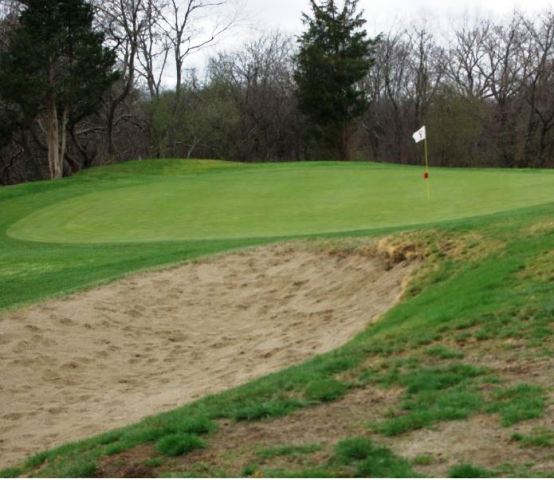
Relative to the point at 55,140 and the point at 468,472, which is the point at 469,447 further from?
the point at 55,140

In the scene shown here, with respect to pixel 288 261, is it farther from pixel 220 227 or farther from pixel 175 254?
pixel 220 227

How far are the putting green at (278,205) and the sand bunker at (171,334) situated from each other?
3094 millimetres

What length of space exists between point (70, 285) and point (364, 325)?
640 cm

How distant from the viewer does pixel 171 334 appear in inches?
454

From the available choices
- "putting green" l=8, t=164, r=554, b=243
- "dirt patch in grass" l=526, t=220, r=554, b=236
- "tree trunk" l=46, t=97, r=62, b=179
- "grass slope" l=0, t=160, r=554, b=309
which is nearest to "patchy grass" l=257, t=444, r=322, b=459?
"dirt patch in grass" l=526, t=220, r=554, b=236

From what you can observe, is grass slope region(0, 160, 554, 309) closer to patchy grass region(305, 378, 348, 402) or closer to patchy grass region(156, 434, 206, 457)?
patchy grass region(305, 378, 348, 402)

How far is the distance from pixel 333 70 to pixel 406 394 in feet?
155

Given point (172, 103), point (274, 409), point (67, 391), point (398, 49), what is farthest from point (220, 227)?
point (398, 49)

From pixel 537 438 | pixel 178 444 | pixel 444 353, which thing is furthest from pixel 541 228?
pixel 178 444

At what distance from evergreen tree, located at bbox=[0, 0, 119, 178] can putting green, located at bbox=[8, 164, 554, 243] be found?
13.6 meters

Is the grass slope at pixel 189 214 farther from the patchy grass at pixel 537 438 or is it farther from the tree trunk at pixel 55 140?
the tree trunk at pixel 55 140

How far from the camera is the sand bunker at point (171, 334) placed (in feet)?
27.4

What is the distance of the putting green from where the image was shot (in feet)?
56.3

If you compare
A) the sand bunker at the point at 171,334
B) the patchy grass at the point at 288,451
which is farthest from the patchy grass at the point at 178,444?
the sand bunker at the point at 171,334
